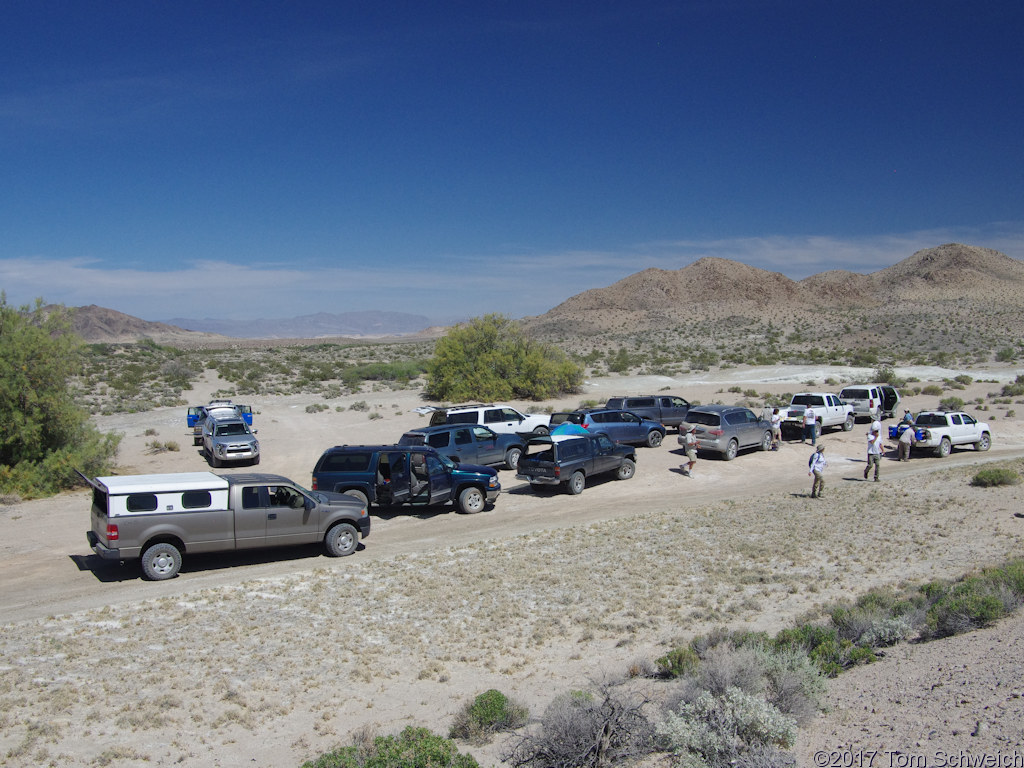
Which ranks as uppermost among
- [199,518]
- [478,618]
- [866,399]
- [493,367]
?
[493,367]

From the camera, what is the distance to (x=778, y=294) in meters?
139

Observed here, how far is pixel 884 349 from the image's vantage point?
7412cm

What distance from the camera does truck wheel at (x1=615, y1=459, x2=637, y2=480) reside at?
21312mm

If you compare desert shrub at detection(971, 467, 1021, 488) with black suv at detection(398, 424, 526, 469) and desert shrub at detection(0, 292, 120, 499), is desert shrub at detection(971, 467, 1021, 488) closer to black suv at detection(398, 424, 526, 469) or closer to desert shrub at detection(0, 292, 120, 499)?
black suv at detection(398, 424, 526, 469)

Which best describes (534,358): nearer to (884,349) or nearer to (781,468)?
(781,468)

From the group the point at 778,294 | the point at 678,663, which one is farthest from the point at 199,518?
the point at 778,294

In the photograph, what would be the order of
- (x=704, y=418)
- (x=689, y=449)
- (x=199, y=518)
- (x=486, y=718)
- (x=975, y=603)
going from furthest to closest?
(x=704, y=418), (x=689, y=449), (x=199, y=518), (x=975, y=603), (x=486, y=718)

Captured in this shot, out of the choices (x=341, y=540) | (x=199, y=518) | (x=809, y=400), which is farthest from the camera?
(x=809, y=400)

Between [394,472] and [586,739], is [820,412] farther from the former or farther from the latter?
[586,739]

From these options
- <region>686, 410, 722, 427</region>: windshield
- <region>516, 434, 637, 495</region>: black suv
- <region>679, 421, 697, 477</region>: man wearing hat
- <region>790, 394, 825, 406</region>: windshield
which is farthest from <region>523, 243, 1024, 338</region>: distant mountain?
<region>516, 434, 637, 495</region>: black suv

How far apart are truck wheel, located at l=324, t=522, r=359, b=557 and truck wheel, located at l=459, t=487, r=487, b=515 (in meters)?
3.77

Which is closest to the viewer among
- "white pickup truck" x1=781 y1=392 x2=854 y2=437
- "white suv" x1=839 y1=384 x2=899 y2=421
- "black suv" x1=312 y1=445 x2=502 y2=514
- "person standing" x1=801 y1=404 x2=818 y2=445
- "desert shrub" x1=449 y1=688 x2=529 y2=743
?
"desert shrub" x1=449 y1=688 x2=529 y2=743

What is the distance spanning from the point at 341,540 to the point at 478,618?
428cm

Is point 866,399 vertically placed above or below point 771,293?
below
